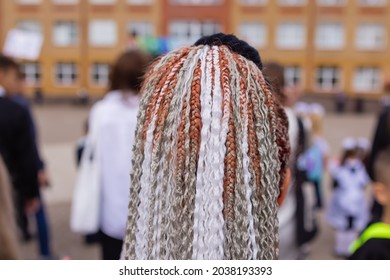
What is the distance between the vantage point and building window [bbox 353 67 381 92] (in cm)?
3266

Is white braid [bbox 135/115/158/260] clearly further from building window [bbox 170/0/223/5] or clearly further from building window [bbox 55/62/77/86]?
building window [bbox 55/62/77/86]

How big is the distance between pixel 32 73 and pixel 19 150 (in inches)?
1267

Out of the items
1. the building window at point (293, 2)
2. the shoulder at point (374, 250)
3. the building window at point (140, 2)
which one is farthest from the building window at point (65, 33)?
the shoulder at point (374, 250)

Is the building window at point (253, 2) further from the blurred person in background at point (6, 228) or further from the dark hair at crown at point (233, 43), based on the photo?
the dark hair at crown at point (233, 43)

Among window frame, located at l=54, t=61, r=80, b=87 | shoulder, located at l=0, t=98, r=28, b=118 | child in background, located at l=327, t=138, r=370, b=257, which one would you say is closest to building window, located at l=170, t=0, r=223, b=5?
window frame, located at l=54, t=61, r=80, b=87

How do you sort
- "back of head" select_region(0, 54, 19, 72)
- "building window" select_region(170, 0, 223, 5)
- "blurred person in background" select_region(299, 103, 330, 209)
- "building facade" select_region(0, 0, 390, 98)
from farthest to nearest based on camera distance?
"building facade" select_region(0, 0, 390, 98)
"building window" select_region(170, 0, 223, 5)
"blurred person in background" select_region(299, 103, 330, 209)
"back of head" select_region(0, 54, 19, 72)

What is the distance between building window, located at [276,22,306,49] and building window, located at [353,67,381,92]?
3.81 metres

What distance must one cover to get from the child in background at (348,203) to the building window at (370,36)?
28.8 metres

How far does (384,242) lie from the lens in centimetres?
171

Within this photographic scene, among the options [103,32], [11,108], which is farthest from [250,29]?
[11,108]

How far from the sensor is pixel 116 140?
277 cm

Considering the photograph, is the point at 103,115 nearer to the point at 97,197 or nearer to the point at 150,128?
the point at 97,197
